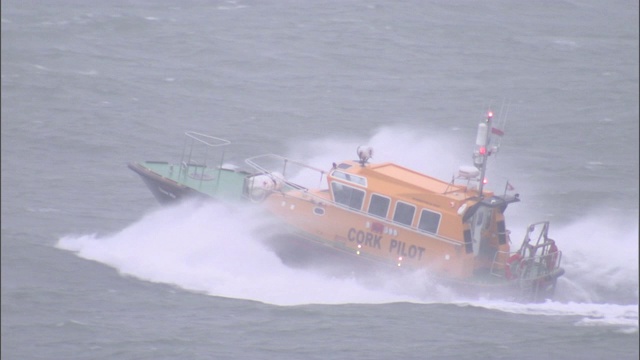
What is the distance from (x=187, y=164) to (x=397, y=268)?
4931 mm

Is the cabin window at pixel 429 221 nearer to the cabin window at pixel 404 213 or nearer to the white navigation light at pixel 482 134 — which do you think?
the cabin window at pixel 404 213

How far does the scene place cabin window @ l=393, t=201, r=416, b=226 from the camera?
20406 millimetres

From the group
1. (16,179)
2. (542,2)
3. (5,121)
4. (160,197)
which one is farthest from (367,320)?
(542,2)

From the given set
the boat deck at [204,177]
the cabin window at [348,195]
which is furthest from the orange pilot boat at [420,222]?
the boat deck at [204,177]

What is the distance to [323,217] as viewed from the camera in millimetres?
20828

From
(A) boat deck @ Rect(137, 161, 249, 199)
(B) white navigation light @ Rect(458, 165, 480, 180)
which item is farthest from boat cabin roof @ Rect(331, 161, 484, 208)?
(A) boat deck @ Rect(137, 161, 249, 199)

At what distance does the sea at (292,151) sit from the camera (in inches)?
702

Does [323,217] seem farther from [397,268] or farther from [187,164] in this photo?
[187,164]

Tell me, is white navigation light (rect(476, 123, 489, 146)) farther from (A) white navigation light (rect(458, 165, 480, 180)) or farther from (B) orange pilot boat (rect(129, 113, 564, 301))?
(A) white navigation light (rect(458, 165, 480, 180))

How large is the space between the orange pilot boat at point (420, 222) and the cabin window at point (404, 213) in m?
0.02

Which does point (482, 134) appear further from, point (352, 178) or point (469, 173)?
point (352, 178)

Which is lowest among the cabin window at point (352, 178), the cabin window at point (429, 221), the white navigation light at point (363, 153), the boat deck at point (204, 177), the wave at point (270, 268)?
the wave at point (270, 268)

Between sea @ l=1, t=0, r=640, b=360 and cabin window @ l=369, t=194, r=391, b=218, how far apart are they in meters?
1.15

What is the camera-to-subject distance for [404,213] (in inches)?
805
